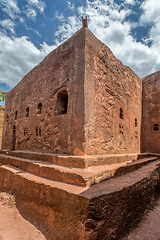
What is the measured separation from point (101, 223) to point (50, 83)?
15.4 feet

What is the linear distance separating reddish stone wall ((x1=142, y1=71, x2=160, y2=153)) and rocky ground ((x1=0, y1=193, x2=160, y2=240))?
185 inches

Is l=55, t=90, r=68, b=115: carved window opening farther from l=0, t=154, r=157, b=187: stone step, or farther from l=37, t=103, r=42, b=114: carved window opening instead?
l=0, t=154, r=157, b=187: stone step

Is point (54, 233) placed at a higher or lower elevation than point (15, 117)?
lower

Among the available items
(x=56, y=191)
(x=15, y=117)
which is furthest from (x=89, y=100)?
(x=15, y=117)

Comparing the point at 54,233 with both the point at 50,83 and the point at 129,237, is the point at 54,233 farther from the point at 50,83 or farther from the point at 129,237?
the point at 50,83

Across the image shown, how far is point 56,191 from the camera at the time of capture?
2367mm

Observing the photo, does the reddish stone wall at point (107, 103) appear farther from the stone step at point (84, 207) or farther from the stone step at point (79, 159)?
the stone step at point (84, 207)

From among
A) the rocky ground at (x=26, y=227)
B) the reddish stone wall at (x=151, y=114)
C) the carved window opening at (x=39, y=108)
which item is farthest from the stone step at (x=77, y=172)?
the reddish stone wall at (x=151, y=114)

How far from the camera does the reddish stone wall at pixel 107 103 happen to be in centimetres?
407

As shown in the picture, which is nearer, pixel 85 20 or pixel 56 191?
pixel 56 191

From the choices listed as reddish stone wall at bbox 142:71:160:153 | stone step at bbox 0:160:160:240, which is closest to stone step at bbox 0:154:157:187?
stone step at bbox 0:160:160:240

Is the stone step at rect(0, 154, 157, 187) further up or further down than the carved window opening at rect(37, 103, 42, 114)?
further down

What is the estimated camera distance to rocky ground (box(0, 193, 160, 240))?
7.61 feet

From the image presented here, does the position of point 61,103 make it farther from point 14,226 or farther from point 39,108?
point 14,226
